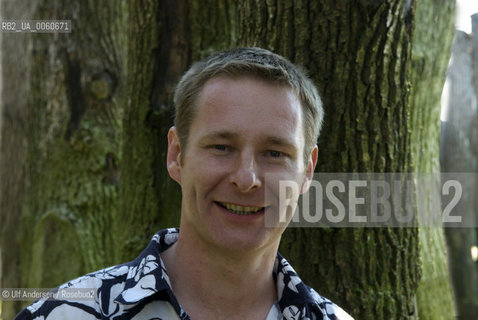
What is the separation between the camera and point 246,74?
2572mm

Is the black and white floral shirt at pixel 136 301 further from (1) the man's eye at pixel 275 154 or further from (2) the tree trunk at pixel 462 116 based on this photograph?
(2) the tree trunk at pixel 462 116

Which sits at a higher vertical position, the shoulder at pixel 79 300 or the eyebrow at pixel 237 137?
the eyebrow at pixel 237 137

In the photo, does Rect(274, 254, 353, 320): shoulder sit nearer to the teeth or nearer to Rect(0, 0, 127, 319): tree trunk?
the teeth

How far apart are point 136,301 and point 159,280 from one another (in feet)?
0.44

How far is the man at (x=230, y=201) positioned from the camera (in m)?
2.42

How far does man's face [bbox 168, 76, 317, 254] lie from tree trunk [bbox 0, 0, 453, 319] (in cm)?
87

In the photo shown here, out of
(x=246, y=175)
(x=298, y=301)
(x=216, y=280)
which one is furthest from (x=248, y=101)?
(x=298, y=301)

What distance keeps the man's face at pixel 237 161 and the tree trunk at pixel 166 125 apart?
0.87 meters

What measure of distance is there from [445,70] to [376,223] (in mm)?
2574

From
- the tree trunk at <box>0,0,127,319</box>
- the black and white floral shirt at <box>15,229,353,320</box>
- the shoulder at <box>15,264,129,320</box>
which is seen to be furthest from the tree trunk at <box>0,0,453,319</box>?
the shoulder at <box>15,264,129,320</box>

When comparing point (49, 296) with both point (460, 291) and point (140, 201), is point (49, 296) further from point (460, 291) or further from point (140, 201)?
point (460, 291)

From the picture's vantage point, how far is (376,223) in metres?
3.34

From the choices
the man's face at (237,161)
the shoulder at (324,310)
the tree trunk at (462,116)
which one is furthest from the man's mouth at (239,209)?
the tree trunk at (462,116)

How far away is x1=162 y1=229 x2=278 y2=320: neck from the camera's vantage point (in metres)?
2.50
